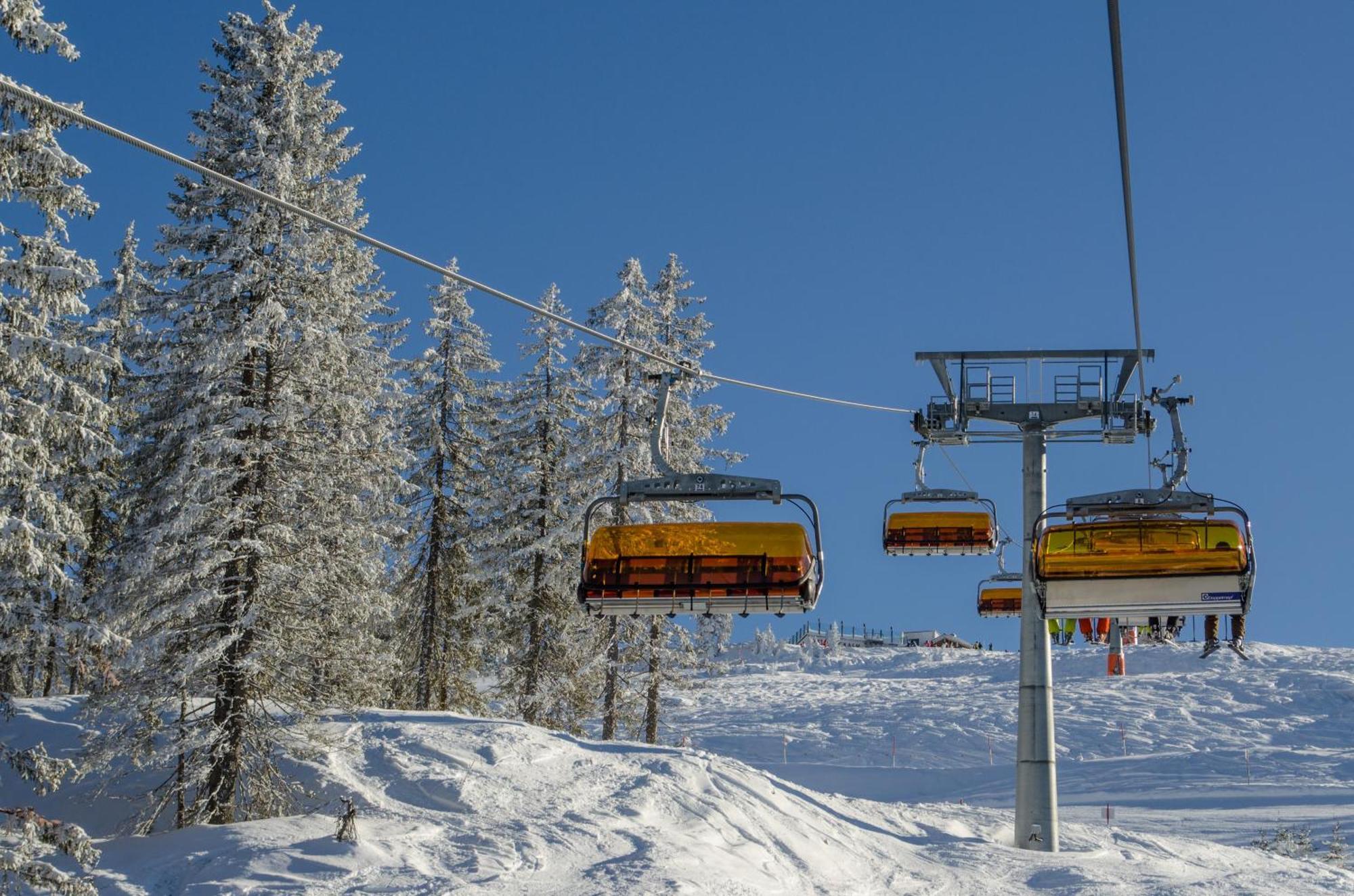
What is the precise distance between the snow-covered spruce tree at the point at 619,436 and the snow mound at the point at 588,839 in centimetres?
848

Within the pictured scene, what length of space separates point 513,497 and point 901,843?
15.9 metres

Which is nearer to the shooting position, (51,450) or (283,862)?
(283,862)

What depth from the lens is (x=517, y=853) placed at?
62.0 feet

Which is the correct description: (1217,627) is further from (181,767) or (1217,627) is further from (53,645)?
(53,645)

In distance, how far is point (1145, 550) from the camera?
45.5 feet

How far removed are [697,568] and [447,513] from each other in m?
24.0

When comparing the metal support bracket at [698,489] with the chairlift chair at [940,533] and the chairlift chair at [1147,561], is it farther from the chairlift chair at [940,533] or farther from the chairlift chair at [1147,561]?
the chairlift chair at [940,533]

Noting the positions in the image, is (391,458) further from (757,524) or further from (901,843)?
(757,524)

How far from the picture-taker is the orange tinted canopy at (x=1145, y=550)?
44.7ft

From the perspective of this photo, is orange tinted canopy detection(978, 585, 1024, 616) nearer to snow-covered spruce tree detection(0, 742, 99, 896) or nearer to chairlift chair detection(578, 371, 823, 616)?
chairlift chair detection(578, 371, 823, 616)

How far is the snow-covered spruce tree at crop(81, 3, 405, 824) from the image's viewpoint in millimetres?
21000

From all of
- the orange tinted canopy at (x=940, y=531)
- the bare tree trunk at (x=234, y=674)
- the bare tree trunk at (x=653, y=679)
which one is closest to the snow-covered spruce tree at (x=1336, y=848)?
the orange tinted canopy at (x=940, y=531)

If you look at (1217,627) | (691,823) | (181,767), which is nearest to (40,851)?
(181,767)

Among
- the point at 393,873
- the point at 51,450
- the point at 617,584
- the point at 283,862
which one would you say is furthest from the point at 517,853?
the point at 51,450
